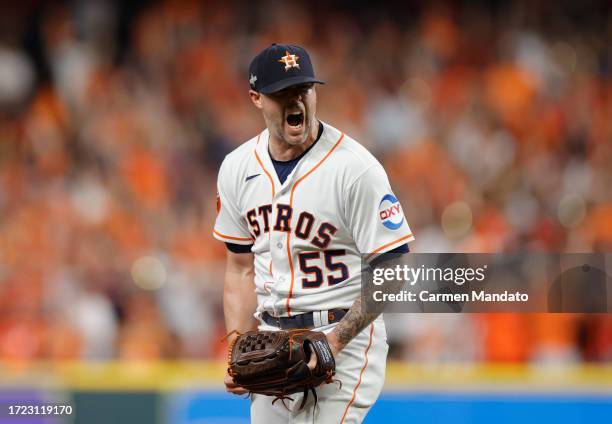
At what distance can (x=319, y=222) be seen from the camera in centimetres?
335

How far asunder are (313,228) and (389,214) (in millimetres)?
262

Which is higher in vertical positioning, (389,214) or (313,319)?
(389,214)

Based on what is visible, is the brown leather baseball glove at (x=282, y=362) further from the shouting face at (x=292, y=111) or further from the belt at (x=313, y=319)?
the shouting face at (x=292, y=111)

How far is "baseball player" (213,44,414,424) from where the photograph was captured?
10.8 feet

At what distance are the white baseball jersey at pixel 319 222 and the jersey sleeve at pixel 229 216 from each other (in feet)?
0.22

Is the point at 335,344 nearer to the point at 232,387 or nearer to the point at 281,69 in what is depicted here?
the point at 232,387

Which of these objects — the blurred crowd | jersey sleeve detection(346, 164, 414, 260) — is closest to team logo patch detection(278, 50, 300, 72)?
jersey sleeve detection(346, 164, 414, 260)

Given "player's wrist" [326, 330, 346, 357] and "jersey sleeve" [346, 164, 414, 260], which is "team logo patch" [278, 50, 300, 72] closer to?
"jersey sleeve" [346, 164, 414, 260]

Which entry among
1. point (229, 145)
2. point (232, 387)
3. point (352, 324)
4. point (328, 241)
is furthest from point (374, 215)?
point (229, 145)

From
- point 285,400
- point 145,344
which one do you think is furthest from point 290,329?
point 145,344

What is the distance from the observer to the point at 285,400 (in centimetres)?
348

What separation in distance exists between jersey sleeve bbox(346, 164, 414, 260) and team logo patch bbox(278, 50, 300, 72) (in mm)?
414

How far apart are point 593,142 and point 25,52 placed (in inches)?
207

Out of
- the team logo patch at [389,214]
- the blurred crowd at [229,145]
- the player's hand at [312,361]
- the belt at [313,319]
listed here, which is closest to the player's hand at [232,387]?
the belt at [313,319]
